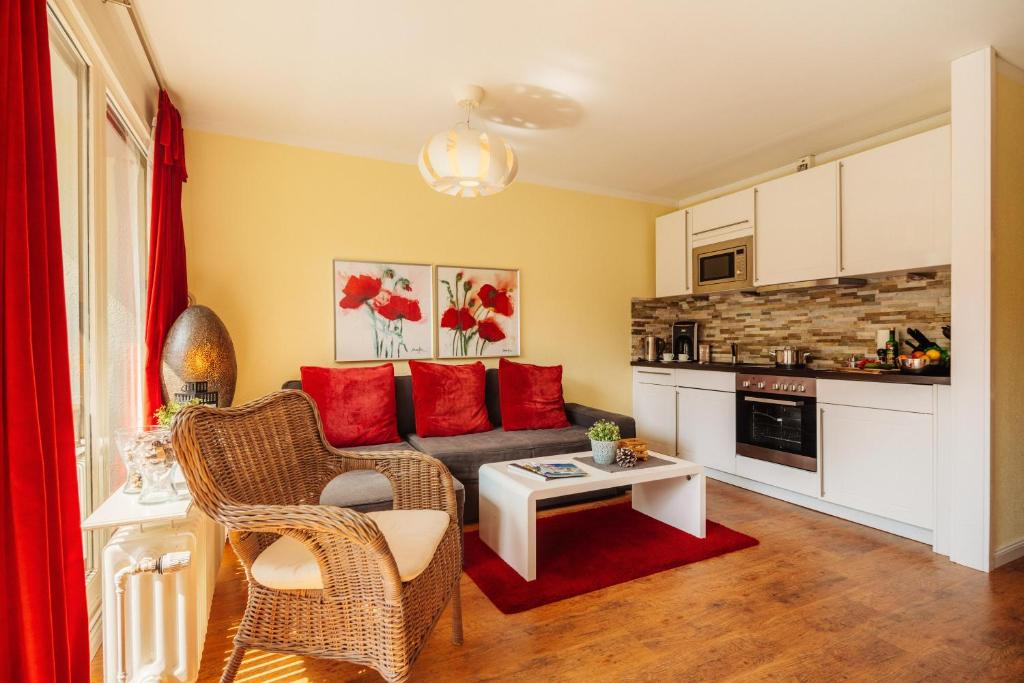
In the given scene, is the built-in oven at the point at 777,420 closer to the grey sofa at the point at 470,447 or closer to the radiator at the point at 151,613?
the grey sofa at the point at 470,447

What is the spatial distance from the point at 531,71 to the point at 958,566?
10.5 ft

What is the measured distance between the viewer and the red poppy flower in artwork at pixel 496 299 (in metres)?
4.11

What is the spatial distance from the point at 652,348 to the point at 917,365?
2.12 m

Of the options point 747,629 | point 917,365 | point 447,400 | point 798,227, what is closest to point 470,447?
point 447,400

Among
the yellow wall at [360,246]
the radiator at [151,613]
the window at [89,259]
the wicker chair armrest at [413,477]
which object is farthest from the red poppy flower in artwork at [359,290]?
the radiator at [151,613]

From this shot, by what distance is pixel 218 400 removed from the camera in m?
2.71

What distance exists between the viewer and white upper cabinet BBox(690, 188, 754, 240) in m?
3.95

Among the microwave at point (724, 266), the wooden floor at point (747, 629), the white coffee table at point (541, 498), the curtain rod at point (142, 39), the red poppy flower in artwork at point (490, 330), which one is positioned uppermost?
the curtain rod at point (142, 39)

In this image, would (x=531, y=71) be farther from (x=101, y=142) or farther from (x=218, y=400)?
(x=218, y=400)

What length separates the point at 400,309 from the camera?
3.79 metres

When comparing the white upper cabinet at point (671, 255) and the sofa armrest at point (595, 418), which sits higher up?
the white upper cabinet at point (671, 255)

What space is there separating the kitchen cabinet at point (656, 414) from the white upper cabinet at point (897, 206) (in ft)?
5.43

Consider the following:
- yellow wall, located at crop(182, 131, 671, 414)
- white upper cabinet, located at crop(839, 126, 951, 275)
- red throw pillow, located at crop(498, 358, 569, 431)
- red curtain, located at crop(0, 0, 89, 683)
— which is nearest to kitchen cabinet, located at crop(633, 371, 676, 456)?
yellow wall, located at crop(182, 131, 671, 414)

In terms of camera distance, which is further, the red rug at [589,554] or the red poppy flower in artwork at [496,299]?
the red poppy flower in artwork at [496,299]
